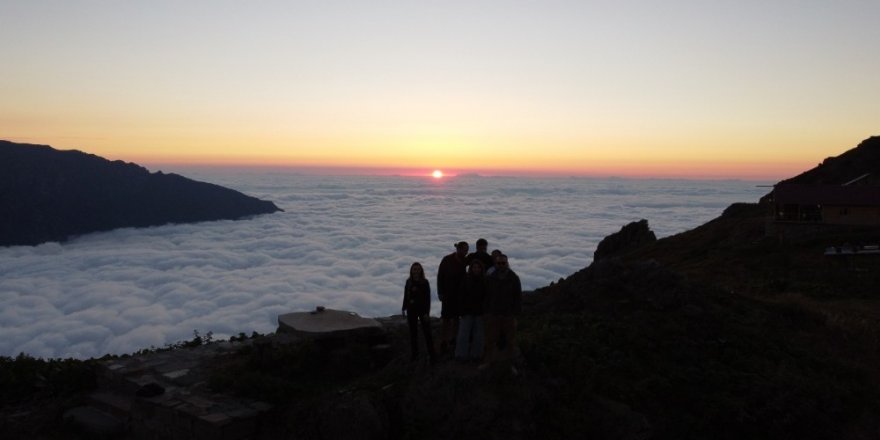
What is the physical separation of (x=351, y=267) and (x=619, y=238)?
123 feet

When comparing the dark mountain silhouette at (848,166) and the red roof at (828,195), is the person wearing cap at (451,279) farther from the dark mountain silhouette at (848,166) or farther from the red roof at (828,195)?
the dark mountain silhouette at (848,166)

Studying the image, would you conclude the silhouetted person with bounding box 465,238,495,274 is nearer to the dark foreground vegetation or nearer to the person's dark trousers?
the person's dark trousers

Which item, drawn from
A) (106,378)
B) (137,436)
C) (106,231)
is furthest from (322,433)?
(106,231)

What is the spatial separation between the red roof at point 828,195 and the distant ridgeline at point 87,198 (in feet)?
382

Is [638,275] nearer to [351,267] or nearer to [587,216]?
[351,267]

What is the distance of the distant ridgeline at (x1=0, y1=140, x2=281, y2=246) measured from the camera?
107 m

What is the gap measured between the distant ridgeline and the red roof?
116 metres

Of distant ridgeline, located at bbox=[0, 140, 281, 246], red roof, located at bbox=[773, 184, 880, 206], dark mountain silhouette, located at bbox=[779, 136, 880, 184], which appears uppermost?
dark mountain silhouette, located at bbox=[779, 136, 880, 184]

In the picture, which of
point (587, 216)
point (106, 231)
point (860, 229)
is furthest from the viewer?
point (587, 216)

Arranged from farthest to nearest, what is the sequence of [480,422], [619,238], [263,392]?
[619,238] < [263,392] < [480,422]

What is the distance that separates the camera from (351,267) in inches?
2672

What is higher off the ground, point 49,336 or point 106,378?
point 106,378

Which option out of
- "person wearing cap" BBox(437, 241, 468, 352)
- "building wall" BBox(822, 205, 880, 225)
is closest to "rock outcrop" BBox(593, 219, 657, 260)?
"building wall" BBox(822, 205, 880, 225)

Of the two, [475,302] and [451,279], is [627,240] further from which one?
[475,302]
